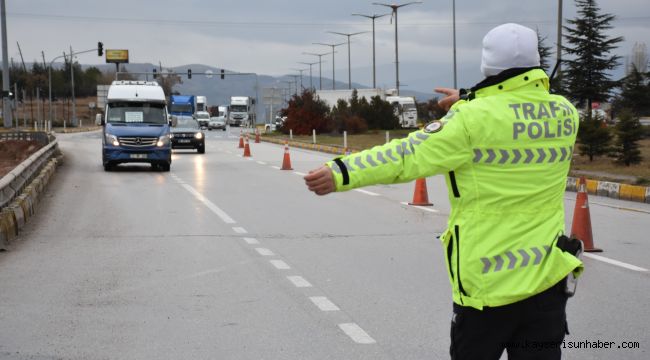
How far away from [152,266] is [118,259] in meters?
0.73

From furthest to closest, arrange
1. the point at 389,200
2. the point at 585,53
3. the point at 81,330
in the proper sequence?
the point at 585,53, the point at 389,200, the point at 81,330

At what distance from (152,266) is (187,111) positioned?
68.6 meters

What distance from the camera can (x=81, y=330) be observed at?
24.4 ft

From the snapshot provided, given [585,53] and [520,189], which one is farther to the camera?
[585,53]

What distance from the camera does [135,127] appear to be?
2791 cm

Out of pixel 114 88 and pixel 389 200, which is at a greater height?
pixel 114 88

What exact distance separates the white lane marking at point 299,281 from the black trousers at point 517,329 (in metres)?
A: 5.60

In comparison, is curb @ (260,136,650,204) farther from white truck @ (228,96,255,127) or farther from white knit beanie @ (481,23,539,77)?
white truck @ (228,96,255,127)

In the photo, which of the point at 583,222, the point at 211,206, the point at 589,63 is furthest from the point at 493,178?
the point at 589,63

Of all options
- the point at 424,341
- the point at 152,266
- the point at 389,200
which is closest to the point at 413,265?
the point at 152,266

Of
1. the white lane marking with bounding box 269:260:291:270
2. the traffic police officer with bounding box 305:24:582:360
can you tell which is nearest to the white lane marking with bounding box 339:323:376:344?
the white lane marking with bounding box 269:260:291:270

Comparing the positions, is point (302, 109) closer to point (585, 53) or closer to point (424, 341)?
point (585, 53)

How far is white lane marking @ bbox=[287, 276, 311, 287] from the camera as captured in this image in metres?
9.32

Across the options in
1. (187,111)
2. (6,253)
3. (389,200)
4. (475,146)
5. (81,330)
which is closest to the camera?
(475,146)
